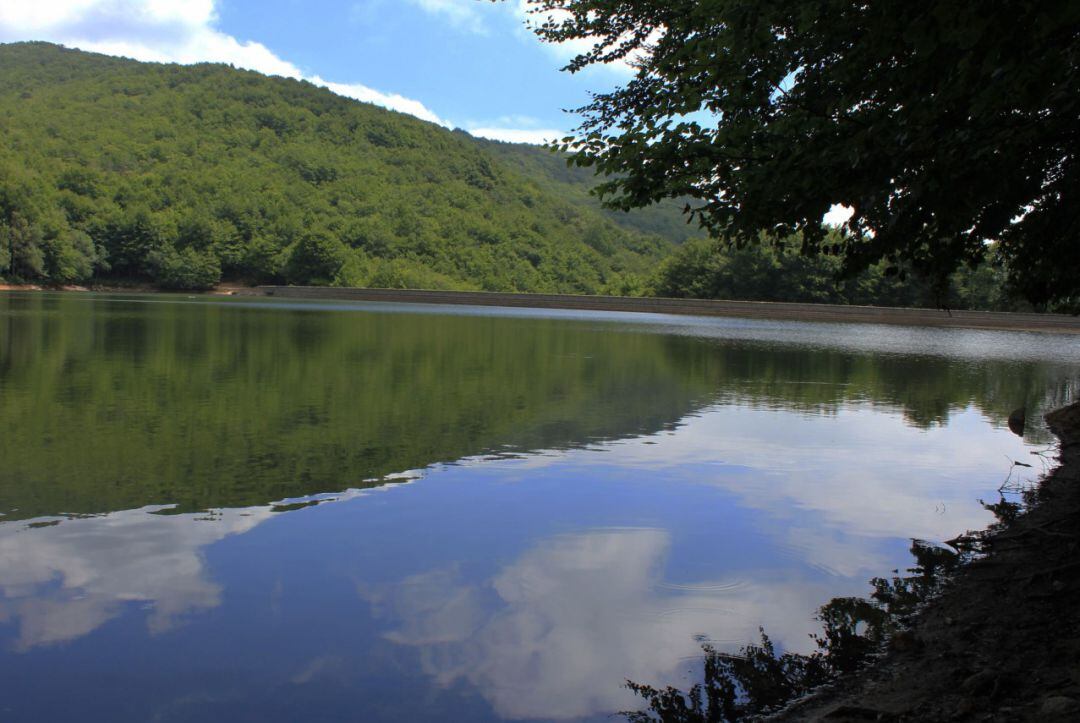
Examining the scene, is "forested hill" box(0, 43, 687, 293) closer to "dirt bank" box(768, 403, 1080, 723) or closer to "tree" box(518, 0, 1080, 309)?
"tree" box(518, 0, 1080, 309)

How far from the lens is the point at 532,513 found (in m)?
7.70

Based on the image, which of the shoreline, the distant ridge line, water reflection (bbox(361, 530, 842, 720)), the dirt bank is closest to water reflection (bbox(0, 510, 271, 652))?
water reflection (bbox(361, 530, 842, 720))

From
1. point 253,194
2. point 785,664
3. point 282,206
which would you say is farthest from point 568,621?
point 253,194

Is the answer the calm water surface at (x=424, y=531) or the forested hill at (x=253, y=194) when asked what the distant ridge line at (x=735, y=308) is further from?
the calm water surface at (x=424, y=531)

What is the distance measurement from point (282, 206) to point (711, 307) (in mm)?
73094

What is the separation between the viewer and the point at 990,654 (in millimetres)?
4488

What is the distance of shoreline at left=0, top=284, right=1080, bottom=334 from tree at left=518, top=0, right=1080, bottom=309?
147 ft

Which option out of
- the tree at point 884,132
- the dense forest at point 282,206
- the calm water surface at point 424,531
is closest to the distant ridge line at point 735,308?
the dense forest at point 282,206

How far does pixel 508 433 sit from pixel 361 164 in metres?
145

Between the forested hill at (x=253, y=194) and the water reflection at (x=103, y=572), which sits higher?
the forested hill at (x=253, y=194)

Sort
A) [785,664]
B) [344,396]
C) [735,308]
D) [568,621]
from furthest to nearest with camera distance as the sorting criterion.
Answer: [735,308], [344,396], [568,621], [785,664]

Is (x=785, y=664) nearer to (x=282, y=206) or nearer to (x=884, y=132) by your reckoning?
(x=884, y=132)

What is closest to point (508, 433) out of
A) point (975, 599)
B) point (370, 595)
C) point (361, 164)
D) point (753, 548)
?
point (753, 548)

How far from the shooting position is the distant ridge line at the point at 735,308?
61094 mm
